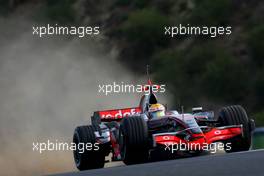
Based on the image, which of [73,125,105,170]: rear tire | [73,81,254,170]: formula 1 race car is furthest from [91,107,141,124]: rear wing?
[73,125,105,170]: rear tire

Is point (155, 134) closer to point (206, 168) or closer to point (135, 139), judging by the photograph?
point (135, 139)

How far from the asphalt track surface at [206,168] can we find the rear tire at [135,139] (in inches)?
58.3

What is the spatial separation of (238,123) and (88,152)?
273cm

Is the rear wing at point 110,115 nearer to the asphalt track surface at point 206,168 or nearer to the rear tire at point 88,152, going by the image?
the rear tire at point 88,152

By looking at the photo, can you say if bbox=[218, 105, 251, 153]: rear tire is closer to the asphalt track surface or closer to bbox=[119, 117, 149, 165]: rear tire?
bbox=[119, 117, 149, 165]: rear tire

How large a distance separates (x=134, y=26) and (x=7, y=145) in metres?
12.1

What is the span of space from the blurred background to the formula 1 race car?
620cm

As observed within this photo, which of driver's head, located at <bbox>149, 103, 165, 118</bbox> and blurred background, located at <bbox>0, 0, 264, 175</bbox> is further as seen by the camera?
blurred background, located at <bbox>0, 0, 264, 175</bbox>

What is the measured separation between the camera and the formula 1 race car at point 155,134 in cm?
1677

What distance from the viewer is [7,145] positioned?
25.8 meters

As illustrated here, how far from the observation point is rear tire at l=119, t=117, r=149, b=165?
54.5 ft

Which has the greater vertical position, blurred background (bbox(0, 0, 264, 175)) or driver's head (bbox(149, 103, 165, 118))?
blurred background (bbox(0, 0, 264, 175))

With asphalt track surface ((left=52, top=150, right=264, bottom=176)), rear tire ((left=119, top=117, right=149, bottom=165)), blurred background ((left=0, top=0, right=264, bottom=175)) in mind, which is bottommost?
asphalt track surface ((left=52, top=150, right=264, bottom=176))

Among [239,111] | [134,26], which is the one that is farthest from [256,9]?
[239,111]
